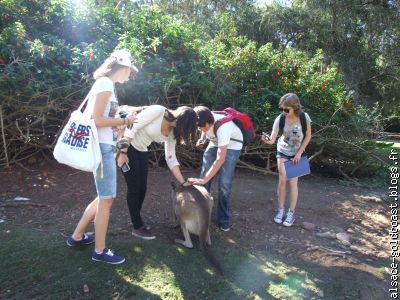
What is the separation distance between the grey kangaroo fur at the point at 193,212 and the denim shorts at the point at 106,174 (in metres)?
1.07

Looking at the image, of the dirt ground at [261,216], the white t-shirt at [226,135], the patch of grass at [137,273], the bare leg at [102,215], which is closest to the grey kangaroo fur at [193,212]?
the patch of grass at [137,273]

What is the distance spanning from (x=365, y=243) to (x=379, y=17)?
11.3 meters

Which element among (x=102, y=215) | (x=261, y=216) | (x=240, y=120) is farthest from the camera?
(x=261, y=216)

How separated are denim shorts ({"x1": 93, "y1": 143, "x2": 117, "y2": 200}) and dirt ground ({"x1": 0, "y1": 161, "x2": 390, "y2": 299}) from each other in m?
1.27

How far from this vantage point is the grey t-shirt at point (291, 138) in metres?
4.96

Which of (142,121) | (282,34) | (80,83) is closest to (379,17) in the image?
(282,34)

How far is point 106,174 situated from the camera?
3.42 metres

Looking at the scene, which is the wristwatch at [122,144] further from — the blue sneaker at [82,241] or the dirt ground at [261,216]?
the dirt ground at [261,216]

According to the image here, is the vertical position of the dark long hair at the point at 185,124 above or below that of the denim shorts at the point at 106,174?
above

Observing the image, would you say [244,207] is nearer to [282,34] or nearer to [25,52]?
[25,52]

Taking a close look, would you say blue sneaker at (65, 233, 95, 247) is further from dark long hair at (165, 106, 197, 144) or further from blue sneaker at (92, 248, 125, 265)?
dark long hair at (165, 106, 197, 144)

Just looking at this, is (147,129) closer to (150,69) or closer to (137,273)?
(137,273)

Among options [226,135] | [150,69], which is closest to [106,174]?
[226,135]

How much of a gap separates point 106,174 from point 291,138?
266cm
